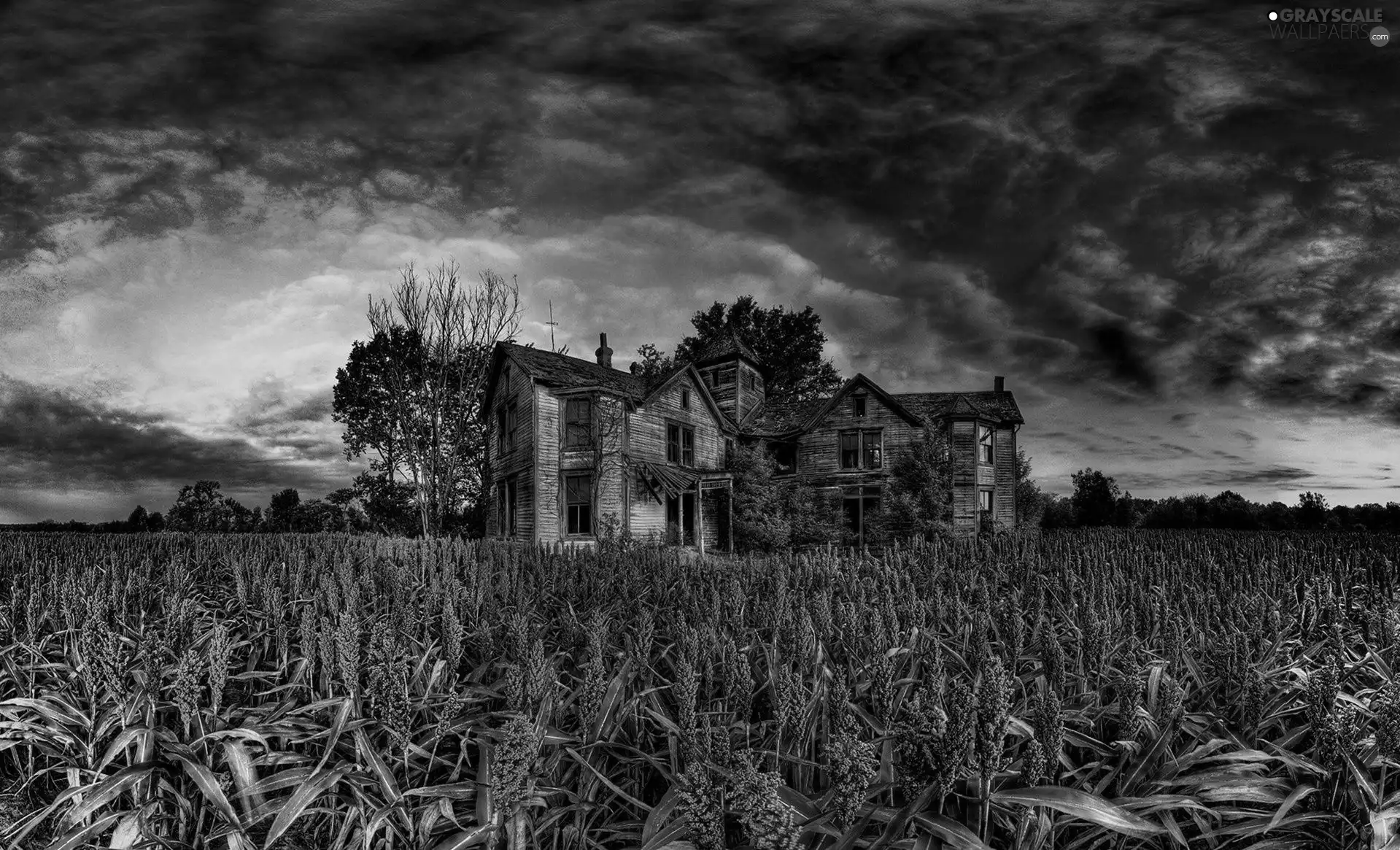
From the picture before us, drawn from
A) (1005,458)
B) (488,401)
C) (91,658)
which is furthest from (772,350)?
(91,658)

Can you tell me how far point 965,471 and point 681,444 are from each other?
16.1 m

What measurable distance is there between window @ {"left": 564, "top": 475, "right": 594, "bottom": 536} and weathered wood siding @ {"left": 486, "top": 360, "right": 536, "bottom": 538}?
170 cm

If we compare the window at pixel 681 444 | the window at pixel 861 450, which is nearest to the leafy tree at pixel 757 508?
the window at pixel 681 444

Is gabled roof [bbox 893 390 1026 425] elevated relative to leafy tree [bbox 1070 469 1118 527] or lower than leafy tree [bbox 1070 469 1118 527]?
elevated

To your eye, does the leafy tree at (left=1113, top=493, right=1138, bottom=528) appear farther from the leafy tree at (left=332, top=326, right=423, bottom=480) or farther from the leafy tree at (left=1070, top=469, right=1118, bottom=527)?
the leafy tree at (left=332, top=326, right=423, bottom=480)

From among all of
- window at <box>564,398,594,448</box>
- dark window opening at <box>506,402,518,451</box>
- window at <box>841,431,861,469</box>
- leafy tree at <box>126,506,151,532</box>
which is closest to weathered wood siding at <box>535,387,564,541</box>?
window at <box>564,398,594,448</box>

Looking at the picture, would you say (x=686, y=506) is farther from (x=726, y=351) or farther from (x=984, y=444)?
(x=984, y=444)

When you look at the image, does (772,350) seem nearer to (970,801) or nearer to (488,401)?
(488,401)

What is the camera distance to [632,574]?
8.27 metres

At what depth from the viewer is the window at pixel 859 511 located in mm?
36969

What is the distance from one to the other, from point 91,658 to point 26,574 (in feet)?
21.8

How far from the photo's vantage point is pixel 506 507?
34219mm

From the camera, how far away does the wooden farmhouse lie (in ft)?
102

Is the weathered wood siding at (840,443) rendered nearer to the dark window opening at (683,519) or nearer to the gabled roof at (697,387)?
the gabled roof at (697,387)
